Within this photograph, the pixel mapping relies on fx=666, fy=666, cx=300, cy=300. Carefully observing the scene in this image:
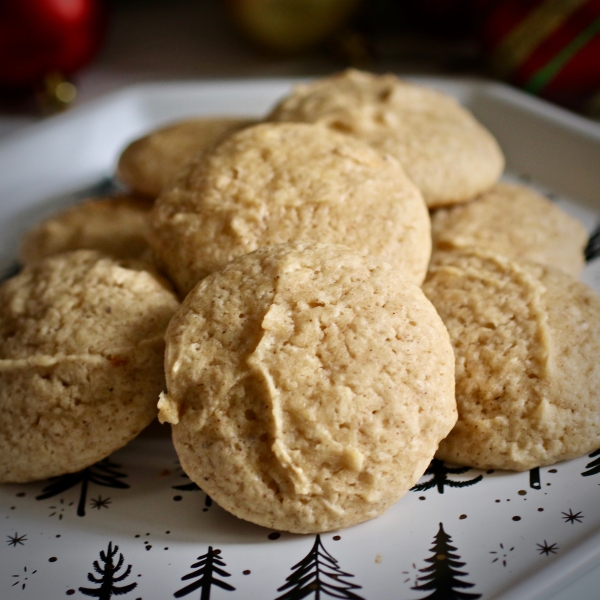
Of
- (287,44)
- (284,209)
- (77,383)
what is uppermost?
(284,209)

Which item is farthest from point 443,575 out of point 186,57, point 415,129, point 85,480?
point 186,57

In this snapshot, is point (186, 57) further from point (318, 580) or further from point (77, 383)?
point (318, 580)

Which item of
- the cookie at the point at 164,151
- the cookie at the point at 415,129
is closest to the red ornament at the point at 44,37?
the cookie at the point at 164,151

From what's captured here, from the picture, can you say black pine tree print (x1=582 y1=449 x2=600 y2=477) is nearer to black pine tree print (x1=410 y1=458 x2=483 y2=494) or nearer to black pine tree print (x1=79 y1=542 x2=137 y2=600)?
black pine tree print (x1=410 y1=458 x2=483 y2=494)

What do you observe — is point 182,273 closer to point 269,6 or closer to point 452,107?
point 452,107

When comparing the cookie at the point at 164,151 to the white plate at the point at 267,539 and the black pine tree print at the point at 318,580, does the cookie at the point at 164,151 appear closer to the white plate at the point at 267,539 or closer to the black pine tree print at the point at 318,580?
the white plate at the point at 267,539

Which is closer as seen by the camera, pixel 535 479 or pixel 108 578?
pixel 108 578

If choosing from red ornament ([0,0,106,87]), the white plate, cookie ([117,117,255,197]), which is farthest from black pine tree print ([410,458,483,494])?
red ornament ([0,0,106,87])

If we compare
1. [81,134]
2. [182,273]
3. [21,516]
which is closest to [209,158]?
[182,273]
